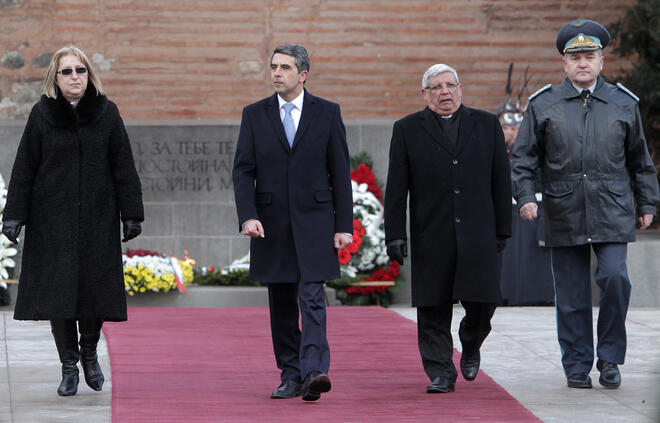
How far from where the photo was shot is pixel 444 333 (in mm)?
7137

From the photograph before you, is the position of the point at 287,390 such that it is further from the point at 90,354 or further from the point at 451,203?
the point at 451,203

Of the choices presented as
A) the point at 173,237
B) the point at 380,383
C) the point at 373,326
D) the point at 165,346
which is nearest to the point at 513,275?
the point at 373,326

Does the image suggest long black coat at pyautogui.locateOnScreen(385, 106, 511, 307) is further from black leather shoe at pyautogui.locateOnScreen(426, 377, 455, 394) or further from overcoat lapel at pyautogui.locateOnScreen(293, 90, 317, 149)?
overcoat lapel at pyautogui.locateOnScreen(293, 90, 317, 149)

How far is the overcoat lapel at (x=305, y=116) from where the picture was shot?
22.4 ft

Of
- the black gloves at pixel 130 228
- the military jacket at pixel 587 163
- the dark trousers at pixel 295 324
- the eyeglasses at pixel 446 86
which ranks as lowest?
the dark trousers at pixel 295 324

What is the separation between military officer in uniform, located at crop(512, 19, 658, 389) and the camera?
7.30m

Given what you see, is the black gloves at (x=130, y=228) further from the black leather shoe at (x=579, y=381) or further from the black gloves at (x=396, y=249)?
the black leather shoe at (x=579, y=381)

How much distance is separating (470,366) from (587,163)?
1.36 metres

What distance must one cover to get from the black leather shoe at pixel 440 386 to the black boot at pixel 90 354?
6.00 ft

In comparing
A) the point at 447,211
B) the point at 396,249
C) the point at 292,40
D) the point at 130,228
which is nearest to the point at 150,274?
the point at 292,40

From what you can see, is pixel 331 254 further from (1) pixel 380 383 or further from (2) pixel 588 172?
(2) pixel 588 172

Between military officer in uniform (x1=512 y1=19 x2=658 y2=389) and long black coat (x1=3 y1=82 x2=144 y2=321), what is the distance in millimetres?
2357

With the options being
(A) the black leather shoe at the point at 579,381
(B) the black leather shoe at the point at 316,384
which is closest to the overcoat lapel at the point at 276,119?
(B) the black leather shoe at the point at 316,384

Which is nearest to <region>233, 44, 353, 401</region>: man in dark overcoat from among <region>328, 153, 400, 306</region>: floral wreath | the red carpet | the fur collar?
the red carpet
